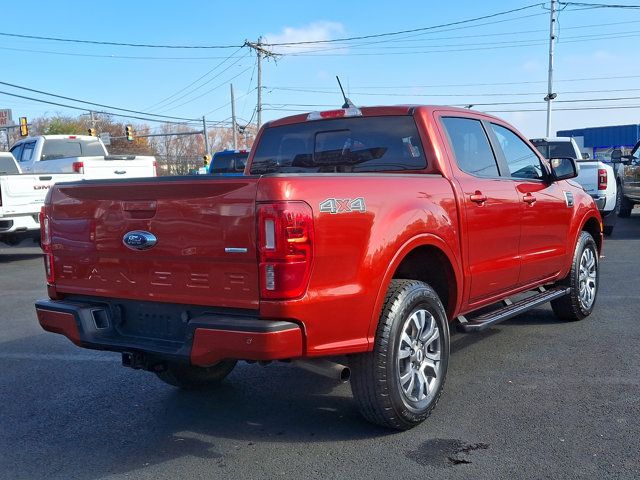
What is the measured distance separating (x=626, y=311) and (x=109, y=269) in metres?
5.38

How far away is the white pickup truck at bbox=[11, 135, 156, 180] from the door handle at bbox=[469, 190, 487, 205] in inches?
426

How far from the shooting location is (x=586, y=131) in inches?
1784

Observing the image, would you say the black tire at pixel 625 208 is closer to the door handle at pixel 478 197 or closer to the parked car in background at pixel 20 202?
the parked car in background at pixel 20 202

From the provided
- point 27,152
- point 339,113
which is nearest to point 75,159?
point 27,152

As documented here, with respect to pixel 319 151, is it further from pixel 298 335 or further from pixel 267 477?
pixel 267 477

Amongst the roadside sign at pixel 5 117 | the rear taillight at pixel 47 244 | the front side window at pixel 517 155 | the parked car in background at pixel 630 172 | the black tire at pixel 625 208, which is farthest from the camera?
the roadside sign at pixel 5 117

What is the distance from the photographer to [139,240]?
3.71 metres

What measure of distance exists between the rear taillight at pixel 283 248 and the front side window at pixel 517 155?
9.12 ft

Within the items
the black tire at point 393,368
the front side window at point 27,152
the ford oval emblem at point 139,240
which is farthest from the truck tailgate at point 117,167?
the black tire at point 393,368

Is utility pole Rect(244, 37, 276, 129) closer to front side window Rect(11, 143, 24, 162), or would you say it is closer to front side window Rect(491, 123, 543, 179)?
front side window Rect(11, 143, 24, 162)

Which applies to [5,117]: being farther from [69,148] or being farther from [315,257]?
[315,257]

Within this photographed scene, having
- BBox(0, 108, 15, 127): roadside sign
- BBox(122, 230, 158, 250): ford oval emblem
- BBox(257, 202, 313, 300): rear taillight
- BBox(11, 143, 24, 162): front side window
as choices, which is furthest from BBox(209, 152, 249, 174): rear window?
BBox(0, 108, 15, 127): roadside sign

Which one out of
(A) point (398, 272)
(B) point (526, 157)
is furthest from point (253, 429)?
(B) point (526, 157)

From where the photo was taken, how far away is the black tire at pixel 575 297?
20.8 ft
